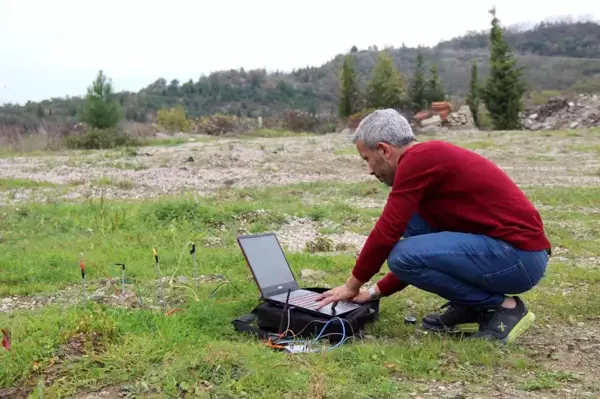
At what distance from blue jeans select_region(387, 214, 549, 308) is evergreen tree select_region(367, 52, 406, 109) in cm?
3512

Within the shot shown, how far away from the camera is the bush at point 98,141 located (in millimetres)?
22984

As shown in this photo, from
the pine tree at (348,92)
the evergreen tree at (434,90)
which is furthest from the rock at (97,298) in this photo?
the evergreen tree at (434,90)

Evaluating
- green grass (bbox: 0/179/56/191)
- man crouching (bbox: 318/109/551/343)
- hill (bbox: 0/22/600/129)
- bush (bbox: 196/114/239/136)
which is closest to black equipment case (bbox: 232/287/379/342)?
man crouching (bbox: 318/109/551/343)

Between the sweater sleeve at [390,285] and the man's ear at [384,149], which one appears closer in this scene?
the man's ear at [384,149]

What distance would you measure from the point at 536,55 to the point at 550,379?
10205 centimetres

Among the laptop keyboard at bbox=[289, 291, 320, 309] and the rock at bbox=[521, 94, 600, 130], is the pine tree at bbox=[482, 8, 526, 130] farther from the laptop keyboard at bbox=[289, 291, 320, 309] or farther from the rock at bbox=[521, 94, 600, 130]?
the laptop keyboard at bbox=[289, 291, 320, 309]

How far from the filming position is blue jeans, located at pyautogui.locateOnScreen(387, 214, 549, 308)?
335cm

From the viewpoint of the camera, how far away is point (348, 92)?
39.4 m

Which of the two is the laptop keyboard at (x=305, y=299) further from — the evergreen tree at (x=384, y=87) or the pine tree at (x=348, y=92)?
the pine tree at (x=348, y=92)

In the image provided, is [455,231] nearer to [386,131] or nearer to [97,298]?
[386,131]

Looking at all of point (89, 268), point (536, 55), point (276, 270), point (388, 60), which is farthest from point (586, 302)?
point (536, 55)

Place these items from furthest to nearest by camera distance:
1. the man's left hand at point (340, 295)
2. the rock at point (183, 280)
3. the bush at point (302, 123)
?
1. the bush at point (302, 123)
2. the rock at point (183, 280)
3. the man's left hand at point (340, 295)

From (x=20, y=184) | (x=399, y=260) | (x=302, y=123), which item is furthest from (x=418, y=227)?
(x=302, y=123)

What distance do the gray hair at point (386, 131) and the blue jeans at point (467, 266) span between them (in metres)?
0.56
